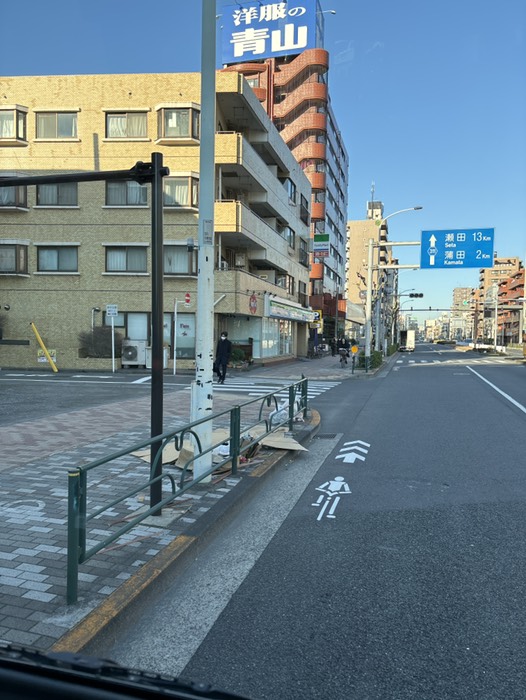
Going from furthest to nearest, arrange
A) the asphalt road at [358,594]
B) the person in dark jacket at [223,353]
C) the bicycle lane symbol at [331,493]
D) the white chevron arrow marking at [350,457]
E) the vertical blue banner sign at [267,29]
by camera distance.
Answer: the vertical blue banner sign at [267,29]
the person in dark jacket at [223,353]
the white chevron arrow marking at [350,457]
the bicycle lane symbol at [331,493]
the asphalt road at [358,594]

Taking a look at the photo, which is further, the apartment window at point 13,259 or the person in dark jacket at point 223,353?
the apartment window at point 13,259

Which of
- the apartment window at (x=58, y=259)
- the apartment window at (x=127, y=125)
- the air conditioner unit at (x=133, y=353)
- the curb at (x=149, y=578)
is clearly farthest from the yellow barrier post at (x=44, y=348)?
the curb at (x=149, y=578)

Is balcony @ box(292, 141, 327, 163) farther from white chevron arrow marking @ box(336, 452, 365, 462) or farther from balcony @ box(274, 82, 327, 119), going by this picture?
white chevron arrow marking @ box(336, 452, 365, 462)

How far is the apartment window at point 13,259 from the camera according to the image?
83.2 feet

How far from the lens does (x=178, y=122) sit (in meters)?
25.0

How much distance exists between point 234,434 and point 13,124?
82.7 ft

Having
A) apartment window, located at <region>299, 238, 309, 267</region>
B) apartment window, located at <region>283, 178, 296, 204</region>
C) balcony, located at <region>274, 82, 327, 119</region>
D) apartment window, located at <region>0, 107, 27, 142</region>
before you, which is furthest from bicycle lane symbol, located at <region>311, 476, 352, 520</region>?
balcony, located at <region>274, 82, 327, 119</region>

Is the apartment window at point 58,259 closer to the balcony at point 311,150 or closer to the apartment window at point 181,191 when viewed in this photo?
the apartment window at point 181,191

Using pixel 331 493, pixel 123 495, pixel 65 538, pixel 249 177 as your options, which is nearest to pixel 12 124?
pixel 249 177

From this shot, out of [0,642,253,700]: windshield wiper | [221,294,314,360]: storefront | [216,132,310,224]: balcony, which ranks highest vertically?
[216,132,310,224]: balcony

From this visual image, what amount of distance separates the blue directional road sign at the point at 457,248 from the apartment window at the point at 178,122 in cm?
1235

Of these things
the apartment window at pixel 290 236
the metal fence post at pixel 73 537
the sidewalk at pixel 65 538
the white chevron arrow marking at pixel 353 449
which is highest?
the apartment window at pixel 290 236

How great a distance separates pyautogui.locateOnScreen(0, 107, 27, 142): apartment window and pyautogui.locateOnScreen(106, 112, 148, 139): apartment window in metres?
4.13

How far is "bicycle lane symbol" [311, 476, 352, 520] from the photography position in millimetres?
5713
